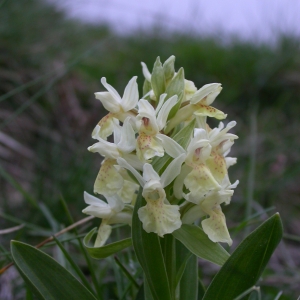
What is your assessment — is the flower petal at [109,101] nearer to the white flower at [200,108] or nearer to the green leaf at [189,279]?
the white flower at [200,108]

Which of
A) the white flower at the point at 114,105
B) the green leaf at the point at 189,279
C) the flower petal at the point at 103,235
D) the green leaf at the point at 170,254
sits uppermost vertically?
the white flower at the point at 114,105

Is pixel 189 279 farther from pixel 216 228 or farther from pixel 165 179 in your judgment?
pixel 165 179

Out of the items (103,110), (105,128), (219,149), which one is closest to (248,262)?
(219,149)

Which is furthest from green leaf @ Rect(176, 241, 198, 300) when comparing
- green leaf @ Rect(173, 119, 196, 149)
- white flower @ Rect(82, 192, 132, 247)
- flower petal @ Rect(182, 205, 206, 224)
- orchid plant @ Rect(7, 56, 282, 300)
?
green leaf @ Rect(173, 119, 196, 149)

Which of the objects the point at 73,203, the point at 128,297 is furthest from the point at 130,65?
the point at 128,297

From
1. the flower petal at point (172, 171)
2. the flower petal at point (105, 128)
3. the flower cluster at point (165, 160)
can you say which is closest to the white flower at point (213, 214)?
the flower cluster at point (165, 160)

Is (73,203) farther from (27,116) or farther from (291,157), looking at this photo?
(291,157)
